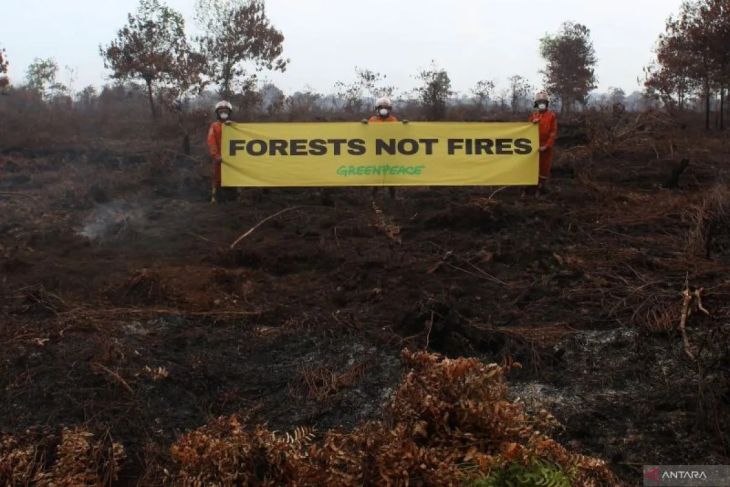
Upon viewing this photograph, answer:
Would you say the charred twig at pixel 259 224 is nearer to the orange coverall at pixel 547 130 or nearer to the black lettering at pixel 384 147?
the black lettering at pixel 384 147

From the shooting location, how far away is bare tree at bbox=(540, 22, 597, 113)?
24.1m

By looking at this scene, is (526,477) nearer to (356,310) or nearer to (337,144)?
(356,310)

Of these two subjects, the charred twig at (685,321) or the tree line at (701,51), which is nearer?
the charred twig at (685,321)

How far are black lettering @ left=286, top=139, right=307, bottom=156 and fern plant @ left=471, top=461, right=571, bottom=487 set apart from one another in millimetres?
6311

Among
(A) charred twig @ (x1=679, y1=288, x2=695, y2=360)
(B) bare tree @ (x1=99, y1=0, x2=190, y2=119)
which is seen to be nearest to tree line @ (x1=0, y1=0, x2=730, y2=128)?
(B) bare tree @ (x1=99, y1=0, x2=190, y2=119)

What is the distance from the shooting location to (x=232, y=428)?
370 centimetres

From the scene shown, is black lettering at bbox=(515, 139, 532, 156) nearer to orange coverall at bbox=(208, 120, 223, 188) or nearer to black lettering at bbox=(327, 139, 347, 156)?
black lettering at bbox=(327, 139, 347, 156)

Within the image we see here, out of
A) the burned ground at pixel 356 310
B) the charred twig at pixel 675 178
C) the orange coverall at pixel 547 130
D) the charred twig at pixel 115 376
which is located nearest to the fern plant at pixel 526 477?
the burned ground at pixel 356 310

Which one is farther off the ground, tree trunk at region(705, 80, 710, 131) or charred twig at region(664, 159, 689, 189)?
tree trunk at region(705, 80, 710, 131)

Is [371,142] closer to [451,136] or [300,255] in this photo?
[451,136]

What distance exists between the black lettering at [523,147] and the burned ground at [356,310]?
0.77 meters

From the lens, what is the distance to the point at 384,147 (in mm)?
8781

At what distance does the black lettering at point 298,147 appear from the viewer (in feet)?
28.6

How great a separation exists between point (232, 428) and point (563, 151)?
11109 millimetres
